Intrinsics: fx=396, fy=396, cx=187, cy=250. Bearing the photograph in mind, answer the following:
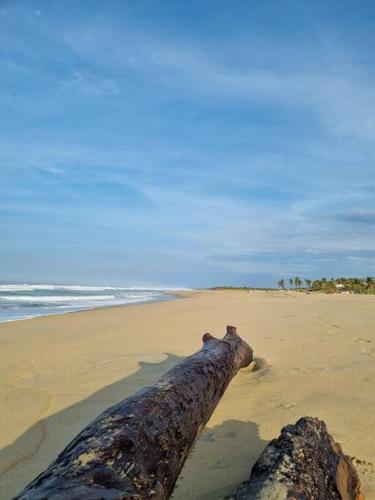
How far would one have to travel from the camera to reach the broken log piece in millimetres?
1502

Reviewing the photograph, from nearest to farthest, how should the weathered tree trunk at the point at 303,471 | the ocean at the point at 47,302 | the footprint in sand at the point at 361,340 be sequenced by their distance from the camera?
the weathered tree trunk at the point at 303,471 < the footprint in sand at the point at 361,340 < the ocean at the point at 47,302

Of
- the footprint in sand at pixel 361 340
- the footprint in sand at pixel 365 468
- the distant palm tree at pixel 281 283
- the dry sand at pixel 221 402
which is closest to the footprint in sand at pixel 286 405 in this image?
the dry sand at pixel 221 402

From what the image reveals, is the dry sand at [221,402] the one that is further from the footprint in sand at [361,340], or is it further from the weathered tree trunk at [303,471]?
the weathered tree trunk at [303,471]

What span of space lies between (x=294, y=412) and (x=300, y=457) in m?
1.82

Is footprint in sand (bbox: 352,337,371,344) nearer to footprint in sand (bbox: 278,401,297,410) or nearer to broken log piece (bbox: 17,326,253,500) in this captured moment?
footprint in sand (bbox: 278,401,297,410)

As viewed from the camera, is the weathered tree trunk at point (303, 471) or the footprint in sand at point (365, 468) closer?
the weathered tree trunk at point (303, 471)

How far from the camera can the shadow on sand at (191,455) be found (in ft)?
8.40

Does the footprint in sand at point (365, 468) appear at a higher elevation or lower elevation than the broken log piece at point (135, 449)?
lower

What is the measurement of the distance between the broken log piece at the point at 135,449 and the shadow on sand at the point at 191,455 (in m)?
0.31

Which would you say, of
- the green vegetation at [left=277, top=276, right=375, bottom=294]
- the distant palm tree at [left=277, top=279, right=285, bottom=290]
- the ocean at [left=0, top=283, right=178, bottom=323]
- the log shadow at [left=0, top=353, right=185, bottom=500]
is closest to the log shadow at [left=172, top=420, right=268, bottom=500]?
the log shadow at [left=0, top=353, right=185, bottom=500]

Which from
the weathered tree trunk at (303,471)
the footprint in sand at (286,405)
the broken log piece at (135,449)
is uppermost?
the broken log piece at (135,449)

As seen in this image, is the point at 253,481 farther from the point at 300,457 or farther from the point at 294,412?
the point at 294,412

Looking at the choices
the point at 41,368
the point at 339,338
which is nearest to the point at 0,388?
the point at 41,368

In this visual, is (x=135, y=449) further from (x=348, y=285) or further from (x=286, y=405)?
(x=348, y=285)
